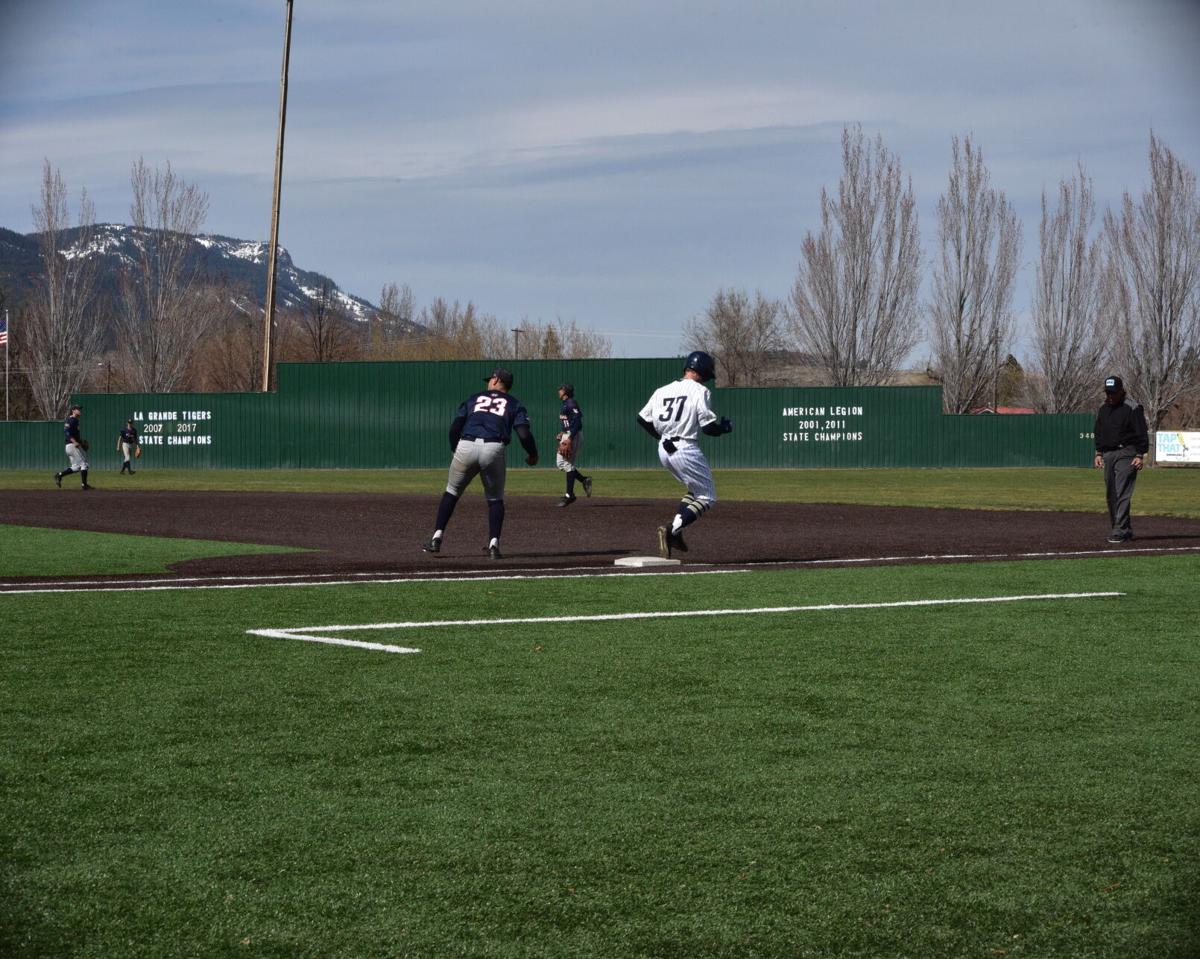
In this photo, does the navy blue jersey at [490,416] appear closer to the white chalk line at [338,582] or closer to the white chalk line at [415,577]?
the white chalk line at [415,577]

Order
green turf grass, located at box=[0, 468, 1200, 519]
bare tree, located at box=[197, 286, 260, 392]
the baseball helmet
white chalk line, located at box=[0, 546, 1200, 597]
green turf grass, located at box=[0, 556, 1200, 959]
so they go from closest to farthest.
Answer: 1. green turf grass, located at box=[0, 556, 1200, 959]
2. white chalk line, located at box=[0, 546, 1200, 597]
3. the baseball helmet
4. green turf grass, located at box=[0, 468, 1200, 519]
5. bare tree, located at box=[197, 286, 260, 392]

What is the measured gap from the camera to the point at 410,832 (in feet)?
15.1

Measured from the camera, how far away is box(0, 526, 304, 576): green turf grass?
13.3 meters

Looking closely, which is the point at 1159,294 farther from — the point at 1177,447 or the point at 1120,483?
the point at 1120,483

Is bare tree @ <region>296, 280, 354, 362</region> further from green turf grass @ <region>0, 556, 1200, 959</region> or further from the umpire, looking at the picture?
green turf grass @ <region>0, 556, 1200, 959</region>

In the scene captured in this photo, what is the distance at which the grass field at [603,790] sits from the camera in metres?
3.80

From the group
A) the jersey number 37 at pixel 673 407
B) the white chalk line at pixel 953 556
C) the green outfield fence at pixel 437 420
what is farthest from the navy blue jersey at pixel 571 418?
the green outfield fence at pixel 437 420

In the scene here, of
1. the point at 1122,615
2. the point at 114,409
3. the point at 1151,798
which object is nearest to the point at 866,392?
the point at 114,409

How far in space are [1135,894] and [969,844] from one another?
0.58 metres

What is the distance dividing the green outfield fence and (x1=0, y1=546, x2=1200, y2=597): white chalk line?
41.1m

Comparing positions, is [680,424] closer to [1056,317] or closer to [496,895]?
[496,895]

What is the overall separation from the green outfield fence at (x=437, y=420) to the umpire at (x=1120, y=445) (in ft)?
129

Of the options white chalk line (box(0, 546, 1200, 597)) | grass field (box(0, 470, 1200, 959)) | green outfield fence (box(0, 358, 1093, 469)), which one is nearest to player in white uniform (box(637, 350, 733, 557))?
white chalk line (box(0, 546, 1200, 597))

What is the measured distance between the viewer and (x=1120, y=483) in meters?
15.7
